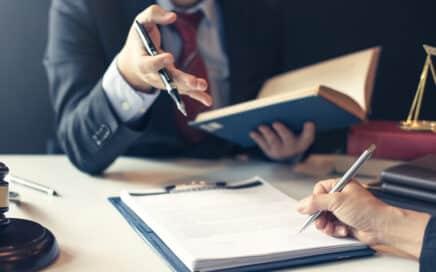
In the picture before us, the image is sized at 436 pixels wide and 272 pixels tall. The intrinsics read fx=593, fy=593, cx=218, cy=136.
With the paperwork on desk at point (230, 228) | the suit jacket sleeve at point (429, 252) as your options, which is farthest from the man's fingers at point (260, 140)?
the suit jacket sleeve at point (429, 252)

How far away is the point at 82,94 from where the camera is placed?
1271 mm

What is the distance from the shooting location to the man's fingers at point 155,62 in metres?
0.91

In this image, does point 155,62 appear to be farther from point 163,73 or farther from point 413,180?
point 413,180

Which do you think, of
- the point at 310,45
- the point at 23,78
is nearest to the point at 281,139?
the point at 310,45

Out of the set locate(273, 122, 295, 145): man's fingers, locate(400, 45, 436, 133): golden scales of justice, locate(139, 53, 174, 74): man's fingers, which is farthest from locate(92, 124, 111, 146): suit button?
locate(400, 45, 436, 133): golden scales of justice

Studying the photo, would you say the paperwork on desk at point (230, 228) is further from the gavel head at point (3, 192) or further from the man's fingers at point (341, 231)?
the gavel head at point (3, 192)

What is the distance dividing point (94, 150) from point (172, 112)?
0.26 meters

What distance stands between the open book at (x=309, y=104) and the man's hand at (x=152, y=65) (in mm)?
137

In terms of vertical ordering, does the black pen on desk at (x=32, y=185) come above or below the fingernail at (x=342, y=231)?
below

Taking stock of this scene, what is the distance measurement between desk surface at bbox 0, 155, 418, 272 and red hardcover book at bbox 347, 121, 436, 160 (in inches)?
5.3

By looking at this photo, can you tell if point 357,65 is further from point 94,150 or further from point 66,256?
point 66,256

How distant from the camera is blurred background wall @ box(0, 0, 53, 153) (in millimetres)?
1577

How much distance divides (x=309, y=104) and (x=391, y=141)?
276 millimetres

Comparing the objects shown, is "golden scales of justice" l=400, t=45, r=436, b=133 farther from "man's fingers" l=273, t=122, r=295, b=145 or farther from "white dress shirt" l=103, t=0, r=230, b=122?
"white dress shirt" l=103, t=0, r=230, b=122
